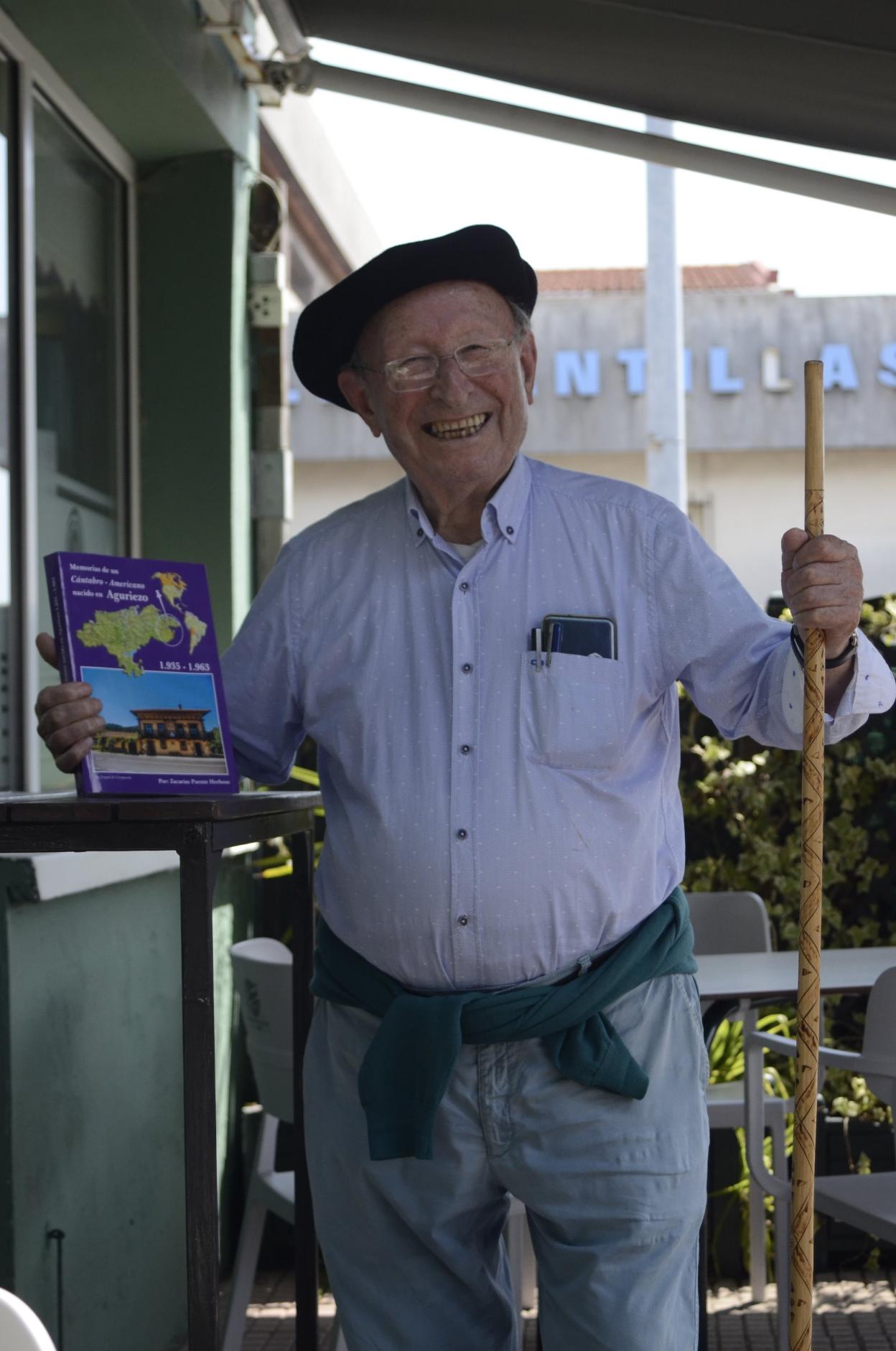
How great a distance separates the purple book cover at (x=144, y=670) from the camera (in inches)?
82.0

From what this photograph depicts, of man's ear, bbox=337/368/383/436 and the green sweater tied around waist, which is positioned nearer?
the green sweater tied around waist

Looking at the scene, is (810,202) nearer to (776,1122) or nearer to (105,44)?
(105,44)

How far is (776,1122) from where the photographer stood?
431cm

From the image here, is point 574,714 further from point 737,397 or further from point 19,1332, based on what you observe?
point 737,397

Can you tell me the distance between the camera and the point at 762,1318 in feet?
14.4

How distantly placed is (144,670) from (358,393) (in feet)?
2.01

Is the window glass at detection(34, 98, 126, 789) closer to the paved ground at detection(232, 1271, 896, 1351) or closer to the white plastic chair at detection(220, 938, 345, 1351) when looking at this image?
the white plastic chair at detection(220, 938, 345, 1351)

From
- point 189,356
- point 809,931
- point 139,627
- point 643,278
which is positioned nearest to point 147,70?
point 189,356

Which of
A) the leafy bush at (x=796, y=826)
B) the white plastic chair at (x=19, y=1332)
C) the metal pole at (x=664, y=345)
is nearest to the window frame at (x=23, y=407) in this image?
the leafy bush at (x=796, y=826)

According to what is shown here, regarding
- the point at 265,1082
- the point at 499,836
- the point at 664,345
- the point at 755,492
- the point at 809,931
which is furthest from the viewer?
the point at 755,492

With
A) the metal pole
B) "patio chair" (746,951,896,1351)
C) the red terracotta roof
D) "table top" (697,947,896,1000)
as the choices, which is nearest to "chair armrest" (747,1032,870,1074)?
"patio chair" (746,951,896,1351)

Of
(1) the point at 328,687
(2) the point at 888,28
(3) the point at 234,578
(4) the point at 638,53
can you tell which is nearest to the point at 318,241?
(3) the point at 234,578

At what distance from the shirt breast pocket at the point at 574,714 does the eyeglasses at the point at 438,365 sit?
45cm

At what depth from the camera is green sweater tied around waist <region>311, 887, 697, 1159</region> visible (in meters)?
2.04
